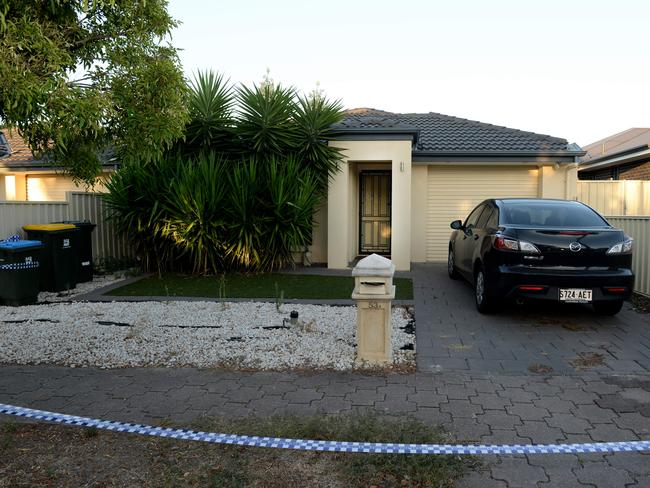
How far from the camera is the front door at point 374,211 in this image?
13.8 metres

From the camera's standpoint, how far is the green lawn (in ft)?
29.6

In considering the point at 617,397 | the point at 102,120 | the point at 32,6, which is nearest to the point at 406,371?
the point at 617,397

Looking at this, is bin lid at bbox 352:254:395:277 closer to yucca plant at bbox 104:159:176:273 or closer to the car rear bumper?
the car rear bumper

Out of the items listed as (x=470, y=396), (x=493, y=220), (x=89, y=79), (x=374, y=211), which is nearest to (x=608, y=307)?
(x=493, y=220)

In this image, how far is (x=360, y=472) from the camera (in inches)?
127

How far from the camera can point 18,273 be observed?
820 cm

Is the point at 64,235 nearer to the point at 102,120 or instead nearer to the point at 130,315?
the point at 130,315

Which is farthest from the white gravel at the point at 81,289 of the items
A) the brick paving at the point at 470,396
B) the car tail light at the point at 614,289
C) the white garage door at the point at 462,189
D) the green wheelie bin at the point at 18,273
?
the car tail light at the point at 614,289

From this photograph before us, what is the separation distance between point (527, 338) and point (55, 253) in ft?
24.7

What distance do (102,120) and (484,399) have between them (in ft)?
12.1

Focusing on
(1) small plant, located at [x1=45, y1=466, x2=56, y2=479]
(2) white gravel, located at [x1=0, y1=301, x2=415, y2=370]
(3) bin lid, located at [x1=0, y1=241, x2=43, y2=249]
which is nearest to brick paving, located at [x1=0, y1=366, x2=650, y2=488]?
(2) white gravel, located at [x1=0, y1=301, x2=415, y2=370]

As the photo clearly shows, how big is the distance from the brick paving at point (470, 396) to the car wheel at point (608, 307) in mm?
957

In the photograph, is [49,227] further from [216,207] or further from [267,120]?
[267,120]

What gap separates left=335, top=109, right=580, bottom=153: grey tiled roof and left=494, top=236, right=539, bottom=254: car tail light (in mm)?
5194
